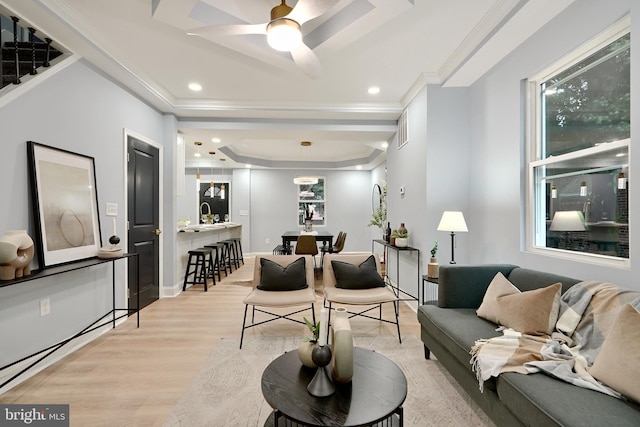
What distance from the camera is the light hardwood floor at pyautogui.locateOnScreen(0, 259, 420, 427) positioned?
198 centimetres

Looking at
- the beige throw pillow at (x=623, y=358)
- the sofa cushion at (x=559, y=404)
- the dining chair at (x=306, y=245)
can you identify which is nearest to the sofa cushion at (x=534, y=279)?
the beige throw pillow at (x=623, y=358)

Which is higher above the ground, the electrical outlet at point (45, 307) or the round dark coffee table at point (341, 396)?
the electrical outlet at point (45, 307)

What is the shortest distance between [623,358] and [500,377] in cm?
49

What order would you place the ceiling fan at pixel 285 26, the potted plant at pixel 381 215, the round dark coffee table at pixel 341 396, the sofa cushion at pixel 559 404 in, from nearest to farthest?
the sofa cushion at pixel 559 404 < the round dark coffee table at pixel 341 396 < the ceiling fan at pixel 285 26 < the potted plant at pixel 381 215

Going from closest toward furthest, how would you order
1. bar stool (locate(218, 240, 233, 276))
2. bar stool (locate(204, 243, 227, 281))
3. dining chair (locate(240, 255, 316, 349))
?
dining chair (locate(240, 255, 316, 349)), bar stool (locate(204, 243, 227, 281)), bar stool (locate(218, 240, 233, 276))

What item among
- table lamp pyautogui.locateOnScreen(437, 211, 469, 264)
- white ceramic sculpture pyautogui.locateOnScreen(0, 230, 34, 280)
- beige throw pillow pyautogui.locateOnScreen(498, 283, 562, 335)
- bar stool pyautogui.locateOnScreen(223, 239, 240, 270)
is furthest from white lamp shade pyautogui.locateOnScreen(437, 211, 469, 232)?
bar stool pyautogui.locateOnScreen(223, 239, 240, 270)

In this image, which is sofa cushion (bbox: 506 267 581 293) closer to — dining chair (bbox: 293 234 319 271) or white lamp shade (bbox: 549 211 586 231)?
white lamp shade (bbox: 549 211 586 231)

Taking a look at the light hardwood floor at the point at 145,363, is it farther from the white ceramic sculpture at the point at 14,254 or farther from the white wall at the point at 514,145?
the white wall at the point at 514,145

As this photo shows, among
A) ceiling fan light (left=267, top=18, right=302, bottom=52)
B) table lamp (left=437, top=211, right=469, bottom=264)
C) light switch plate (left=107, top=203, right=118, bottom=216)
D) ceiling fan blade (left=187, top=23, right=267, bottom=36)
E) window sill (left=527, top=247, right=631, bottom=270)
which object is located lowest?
window sill (left=527, top=247, right=631, bottom=270)

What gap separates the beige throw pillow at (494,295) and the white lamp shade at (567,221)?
67 cm

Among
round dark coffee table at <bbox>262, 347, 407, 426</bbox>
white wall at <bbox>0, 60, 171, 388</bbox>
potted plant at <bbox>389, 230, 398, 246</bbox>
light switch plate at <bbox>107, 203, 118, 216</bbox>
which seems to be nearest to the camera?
round dark coffee table at <bbox>262, 347, 407, 426</bbox>

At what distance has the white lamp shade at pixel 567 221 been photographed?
230 centimetres

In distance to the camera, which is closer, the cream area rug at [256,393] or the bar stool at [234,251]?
the cream area rug at [256,393]

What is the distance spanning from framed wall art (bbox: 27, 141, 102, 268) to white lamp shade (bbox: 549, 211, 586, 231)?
4.12 m
